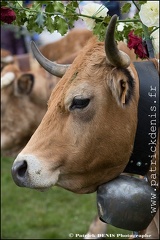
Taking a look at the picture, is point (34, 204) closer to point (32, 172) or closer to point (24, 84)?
point (24, 84)

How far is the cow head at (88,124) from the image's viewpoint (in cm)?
340

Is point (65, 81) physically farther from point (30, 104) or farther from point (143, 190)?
point (30, 104)

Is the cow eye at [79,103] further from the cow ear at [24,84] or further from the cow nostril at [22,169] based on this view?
the cow ear at [24,84]

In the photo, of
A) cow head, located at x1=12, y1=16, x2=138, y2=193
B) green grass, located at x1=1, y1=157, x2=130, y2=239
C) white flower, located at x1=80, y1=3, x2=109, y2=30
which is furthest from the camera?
green grass, located at x1=1, y1=157, x2=130, y2=239

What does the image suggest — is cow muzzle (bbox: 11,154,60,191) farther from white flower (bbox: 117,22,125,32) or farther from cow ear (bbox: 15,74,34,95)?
cow ear (bbox: 15,74,34,95)

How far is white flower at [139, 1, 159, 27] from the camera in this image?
3.39 m

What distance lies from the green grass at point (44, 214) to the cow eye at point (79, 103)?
289 cm

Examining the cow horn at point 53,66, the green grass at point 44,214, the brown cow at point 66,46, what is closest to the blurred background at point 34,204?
the green grass at point 44,214

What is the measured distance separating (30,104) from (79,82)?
13.5 ft

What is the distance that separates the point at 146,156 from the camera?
370 centimetres

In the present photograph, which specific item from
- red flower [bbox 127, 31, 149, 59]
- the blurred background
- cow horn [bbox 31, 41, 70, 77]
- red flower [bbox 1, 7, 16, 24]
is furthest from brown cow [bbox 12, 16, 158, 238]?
the blurred background

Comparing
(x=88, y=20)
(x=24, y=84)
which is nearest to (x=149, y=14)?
(x=88, y=20)

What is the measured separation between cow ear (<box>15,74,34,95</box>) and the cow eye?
13.0 feet

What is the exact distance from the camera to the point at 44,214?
734 centimetres
